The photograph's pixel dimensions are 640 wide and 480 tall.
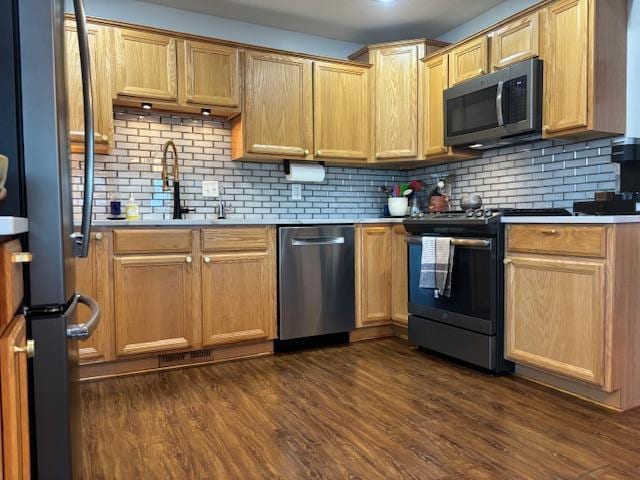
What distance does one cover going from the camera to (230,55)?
3.30 meters

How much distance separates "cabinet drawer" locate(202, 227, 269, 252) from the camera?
9.80 ft

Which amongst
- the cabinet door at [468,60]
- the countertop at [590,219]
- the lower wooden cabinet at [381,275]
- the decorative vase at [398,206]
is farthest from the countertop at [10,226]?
the decorative vase at [398,206]

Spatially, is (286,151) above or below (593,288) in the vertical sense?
above

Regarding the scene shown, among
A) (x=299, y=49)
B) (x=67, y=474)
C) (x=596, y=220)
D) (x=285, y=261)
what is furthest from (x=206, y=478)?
(x=299, y=49)

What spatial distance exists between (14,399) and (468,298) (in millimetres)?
2510

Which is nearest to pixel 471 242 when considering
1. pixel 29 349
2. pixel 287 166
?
pixel 287 166

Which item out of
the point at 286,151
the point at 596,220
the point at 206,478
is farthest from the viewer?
the point at 286,151

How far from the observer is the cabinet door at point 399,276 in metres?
3.54

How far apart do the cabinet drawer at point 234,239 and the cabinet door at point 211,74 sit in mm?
905

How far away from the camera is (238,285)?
3.08 metres

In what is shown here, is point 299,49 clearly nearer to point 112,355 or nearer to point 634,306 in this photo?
point 112,355

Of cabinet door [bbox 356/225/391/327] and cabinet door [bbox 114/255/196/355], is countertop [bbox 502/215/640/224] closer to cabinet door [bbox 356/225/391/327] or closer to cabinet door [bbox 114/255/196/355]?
cabinet door [bbox 356/225/391/327]

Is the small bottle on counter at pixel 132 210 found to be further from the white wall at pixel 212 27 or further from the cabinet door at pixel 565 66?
the cabinet door at pixel 565 66

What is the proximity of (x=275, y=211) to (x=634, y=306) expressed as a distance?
247 cm
